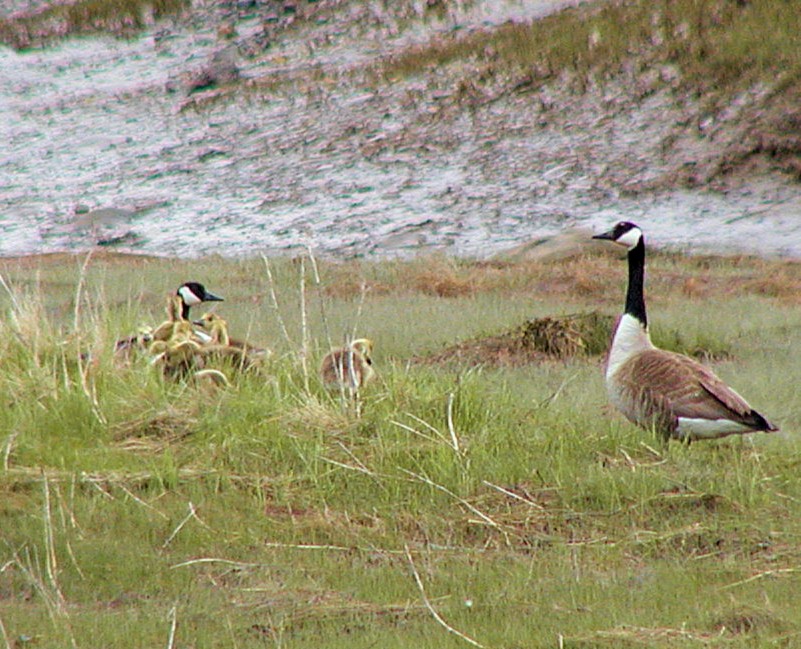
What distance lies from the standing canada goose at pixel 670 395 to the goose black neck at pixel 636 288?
0.21ft

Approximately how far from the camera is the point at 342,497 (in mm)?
7410

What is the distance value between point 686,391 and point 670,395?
87mm

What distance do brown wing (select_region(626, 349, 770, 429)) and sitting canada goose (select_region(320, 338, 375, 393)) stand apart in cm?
152

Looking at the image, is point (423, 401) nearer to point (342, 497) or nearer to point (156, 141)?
point (342, 497)

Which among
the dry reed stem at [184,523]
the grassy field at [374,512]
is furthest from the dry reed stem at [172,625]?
the dry reed stem at [184,523]

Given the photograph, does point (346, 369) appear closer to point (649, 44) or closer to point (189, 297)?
point (189, 297)

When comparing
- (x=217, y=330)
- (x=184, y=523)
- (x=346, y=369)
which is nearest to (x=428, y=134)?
(x=217, y=330)

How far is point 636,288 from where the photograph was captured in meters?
9.12

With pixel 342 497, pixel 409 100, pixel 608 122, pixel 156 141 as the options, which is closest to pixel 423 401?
pixel 342 497

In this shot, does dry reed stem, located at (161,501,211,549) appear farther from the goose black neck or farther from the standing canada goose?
the goose black neck

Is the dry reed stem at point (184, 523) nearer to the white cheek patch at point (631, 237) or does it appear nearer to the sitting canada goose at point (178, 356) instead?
the sitting canada goose at point (178, 356)

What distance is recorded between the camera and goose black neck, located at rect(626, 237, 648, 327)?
8906mm

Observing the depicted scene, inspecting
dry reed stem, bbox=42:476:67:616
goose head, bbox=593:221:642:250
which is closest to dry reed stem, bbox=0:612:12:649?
dry reed stem, bbox=42:476:67:616

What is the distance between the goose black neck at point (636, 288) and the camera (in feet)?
29.2
